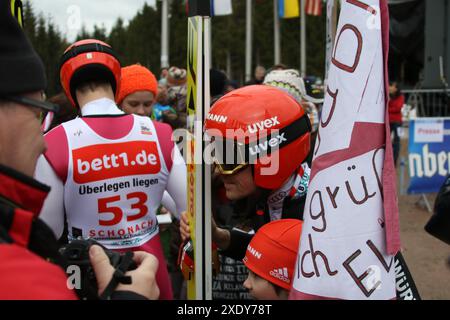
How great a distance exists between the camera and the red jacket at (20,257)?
936 mm

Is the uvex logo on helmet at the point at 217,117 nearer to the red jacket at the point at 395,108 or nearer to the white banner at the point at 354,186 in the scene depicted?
the white banner at the point at 354,186

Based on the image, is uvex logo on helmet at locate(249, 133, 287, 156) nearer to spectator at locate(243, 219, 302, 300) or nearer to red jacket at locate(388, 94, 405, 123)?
spectator at locate(243, 219, 302, 300)

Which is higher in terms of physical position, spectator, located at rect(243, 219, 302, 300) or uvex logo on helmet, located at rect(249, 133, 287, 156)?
uvex logo on helmet, located at rect(249, 133, 287, 156)

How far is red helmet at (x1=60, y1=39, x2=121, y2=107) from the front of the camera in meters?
2.50

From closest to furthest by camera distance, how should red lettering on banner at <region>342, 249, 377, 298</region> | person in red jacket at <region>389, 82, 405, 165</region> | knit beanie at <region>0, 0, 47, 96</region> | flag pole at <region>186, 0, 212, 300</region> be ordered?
knit beanie at <region>0, 0, 47, 96</region> < red lettering on banner at <region>342, 249, 377, 298</region> < flag pole at <region>186, 0, 212, 300</region> < person in red jacket at <region>389, 82, 405, 165</region>

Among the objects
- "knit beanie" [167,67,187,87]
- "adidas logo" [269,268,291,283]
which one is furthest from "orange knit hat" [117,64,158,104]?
"knit beanie" [167,67,187,87]

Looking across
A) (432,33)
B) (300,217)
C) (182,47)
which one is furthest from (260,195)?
(182,47)

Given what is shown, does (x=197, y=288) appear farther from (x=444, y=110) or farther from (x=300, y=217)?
(x=444, y=110)

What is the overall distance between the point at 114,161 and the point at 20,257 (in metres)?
1.47

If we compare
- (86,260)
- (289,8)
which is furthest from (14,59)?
(289,8)

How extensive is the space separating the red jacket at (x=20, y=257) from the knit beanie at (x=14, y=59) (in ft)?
0.65

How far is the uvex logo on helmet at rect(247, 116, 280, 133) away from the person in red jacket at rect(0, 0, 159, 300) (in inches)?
37.1

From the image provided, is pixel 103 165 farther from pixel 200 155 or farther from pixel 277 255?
pixel 277 255

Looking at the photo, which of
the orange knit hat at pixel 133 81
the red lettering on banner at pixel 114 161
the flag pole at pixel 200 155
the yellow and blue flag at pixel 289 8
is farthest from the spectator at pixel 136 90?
the yellow and blue flag at pixel 289 8
